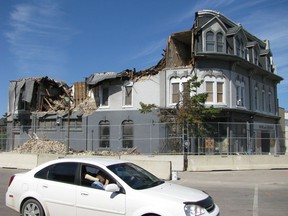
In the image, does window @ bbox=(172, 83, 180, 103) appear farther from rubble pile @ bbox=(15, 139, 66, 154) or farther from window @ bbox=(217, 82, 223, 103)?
rubble pile @ bbox=(15, 139, 66, 154)

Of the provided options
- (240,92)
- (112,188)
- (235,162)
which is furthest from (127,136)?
(112,188)

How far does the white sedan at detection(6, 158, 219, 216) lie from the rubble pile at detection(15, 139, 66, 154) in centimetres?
2339

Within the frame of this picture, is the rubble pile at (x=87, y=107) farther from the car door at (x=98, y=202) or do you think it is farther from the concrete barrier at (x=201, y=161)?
the car door at (x=98, y=202)

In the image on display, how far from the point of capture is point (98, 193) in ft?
22.3

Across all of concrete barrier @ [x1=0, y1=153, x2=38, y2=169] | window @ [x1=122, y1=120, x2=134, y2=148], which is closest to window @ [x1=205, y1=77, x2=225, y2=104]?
window @ [x1=122, y1=120, x2=134, y2=148]

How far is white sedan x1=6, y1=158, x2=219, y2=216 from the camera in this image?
6230mm

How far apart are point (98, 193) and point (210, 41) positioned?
24779 millimetres

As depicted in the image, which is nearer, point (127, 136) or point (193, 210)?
point (193, 210)

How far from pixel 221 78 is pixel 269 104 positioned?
10.3m

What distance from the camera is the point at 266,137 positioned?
91.5 feet

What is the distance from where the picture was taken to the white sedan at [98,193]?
6230 millimetres

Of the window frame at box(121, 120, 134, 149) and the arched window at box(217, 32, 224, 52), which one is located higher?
the arched window at box(217, 32, 224, 52)

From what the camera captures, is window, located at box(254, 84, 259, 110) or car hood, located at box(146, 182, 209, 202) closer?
car hood, located at box(146, 182, 209, 202)

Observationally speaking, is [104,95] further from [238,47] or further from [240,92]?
[238,47]
